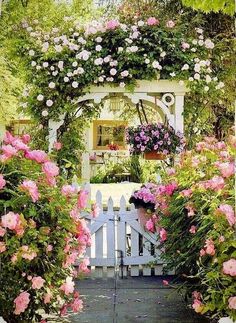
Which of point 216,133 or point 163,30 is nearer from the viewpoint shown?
point 163,30

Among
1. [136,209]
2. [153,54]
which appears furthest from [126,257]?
[153,54]

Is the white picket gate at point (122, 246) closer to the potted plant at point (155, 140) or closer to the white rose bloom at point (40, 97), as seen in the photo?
the potted plant at point (155, 140)

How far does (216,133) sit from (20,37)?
488 cm

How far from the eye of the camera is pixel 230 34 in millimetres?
9477

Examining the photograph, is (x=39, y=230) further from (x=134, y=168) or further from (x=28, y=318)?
(x=134, y=168)

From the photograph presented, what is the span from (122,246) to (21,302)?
3.24 metres

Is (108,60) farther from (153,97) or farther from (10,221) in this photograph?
(10,221)

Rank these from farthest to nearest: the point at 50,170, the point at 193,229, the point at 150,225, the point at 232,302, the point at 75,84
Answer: the point at 75,84 < the point at 150,225 < the point at 193,229 < the point at 50,170 < the point at 232,302

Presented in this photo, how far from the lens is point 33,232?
3.67 m

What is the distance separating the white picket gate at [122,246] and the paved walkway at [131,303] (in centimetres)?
24

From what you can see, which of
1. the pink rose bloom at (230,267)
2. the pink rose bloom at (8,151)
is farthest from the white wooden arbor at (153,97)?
the pink rose bloom at (230,267)

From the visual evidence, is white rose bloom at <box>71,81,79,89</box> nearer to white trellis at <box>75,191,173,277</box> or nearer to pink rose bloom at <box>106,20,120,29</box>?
pink rose bloom at <box>106,20,120,29</box>

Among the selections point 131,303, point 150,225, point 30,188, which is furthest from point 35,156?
point 150,225

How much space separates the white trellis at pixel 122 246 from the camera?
6805mm
